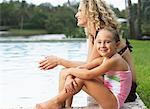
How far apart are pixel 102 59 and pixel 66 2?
75.7 feet

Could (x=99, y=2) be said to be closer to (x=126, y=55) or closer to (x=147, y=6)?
(x=126, y=55)

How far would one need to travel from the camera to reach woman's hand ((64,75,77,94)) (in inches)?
114

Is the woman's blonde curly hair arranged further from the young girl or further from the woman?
the young girl

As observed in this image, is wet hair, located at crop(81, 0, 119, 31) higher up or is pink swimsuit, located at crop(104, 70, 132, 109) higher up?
wet hair, located at crop(81, 0, 119, 31)

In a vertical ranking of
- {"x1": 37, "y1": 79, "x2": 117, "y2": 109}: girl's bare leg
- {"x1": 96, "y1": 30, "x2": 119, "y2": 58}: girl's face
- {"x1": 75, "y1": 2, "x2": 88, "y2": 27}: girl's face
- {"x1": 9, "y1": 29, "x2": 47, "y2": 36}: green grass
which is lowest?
{"x1": 9, "y1": 29, "x2": 47, "y2": 36}: green grass

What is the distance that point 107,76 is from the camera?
2.97 m

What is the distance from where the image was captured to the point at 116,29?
10.0 ft

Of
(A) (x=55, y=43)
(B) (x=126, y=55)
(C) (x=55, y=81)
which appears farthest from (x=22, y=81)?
(A) (x=55, y=43)

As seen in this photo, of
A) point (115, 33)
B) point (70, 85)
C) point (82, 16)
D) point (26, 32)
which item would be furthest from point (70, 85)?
point (26, 32)

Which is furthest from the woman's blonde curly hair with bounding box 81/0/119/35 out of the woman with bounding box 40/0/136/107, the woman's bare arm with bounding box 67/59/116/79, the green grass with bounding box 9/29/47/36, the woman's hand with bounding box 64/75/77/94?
the green grass with bounding box 9/29/47/36

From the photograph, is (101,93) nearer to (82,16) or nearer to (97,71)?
(97,71)

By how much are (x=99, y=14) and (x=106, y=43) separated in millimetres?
319

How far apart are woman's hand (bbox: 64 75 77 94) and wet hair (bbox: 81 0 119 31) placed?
1.46ft

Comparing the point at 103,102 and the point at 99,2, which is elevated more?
the point at 99,2
